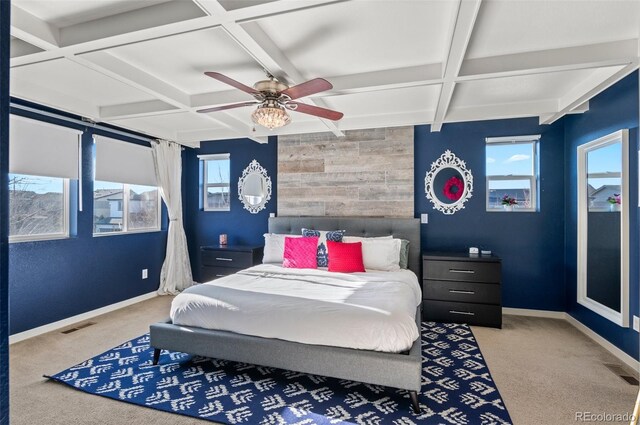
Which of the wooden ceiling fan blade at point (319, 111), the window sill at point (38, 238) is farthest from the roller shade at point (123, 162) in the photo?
the wooden ceiling fan blade at point (319, 111)

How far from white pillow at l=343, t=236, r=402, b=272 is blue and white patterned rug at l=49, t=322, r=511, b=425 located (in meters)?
1.07

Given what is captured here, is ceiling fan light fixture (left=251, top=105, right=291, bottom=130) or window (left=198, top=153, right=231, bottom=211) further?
window (left=198, top=153, right=231, bottom=211)

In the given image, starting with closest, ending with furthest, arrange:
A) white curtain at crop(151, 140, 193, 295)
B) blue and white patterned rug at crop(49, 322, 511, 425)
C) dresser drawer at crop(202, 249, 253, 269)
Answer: blue and white patterned rug at crop(49, 322, 511, 425) < dresser drawer at crop(202, 249, 253, 269) < white curtain at crop(151, 140, 193, 295)

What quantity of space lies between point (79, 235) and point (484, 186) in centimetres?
512

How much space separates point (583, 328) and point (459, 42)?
3.42 meters

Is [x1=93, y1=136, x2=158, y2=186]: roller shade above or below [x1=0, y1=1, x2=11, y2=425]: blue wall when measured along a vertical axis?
above

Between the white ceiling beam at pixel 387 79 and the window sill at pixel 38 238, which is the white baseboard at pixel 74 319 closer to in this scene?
the window sill at pixel 38 238

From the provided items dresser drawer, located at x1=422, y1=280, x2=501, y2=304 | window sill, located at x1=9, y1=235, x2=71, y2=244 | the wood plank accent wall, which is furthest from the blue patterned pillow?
window sill, located at x1=9, y1=235, x2=71, y2=244

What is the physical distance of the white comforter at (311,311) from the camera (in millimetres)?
2238

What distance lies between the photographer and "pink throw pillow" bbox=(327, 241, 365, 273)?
3.61 m

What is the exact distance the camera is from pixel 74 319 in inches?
150

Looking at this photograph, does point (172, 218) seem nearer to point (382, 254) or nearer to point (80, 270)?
point (80, 270)

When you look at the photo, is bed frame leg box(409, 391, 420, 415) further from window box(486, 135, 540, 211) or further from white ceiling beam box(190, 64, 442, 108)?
window box(486, 135, 540, 211)

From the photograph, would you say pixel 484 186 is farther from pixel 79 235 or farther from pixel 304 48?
pixel 79 235
